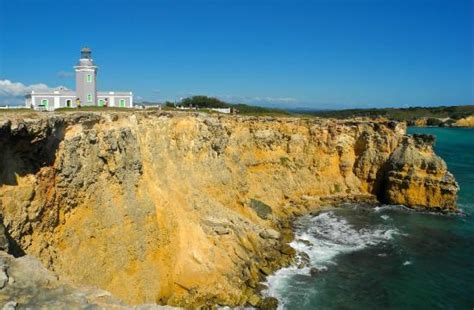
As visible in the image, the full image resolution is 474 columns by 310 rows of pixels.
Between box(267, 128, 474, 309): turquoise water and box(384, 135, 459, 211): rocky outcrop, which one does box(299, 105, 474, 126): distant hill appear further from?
box(267, 128, 474, 309): turquoise water

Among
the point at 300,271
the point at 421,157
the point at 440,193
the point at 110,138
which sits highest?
the point at 110,138

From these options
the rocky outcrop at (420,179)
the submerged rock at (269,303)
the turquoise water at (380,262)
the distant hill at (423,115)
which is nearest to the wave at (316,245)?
the turquoise water at (380,262)

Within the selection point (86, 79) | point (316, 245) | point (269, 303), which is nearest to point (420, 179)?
point (316, 245)

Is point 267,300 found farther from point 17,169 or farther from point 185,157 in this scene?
point 17,169

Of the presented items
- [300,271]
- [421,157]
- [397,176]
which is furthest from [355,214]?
[300,271]

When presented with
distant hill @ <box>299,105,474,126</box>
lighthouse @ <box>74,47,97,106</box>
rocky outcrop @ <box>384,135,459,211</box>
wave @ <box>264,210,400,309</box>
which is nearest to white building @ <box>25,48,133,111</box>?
lighthouse @ <box>74,47,97,106</box>

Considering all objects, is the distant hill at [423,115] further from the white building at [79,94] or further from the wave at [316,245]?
the wave at [316,245]
